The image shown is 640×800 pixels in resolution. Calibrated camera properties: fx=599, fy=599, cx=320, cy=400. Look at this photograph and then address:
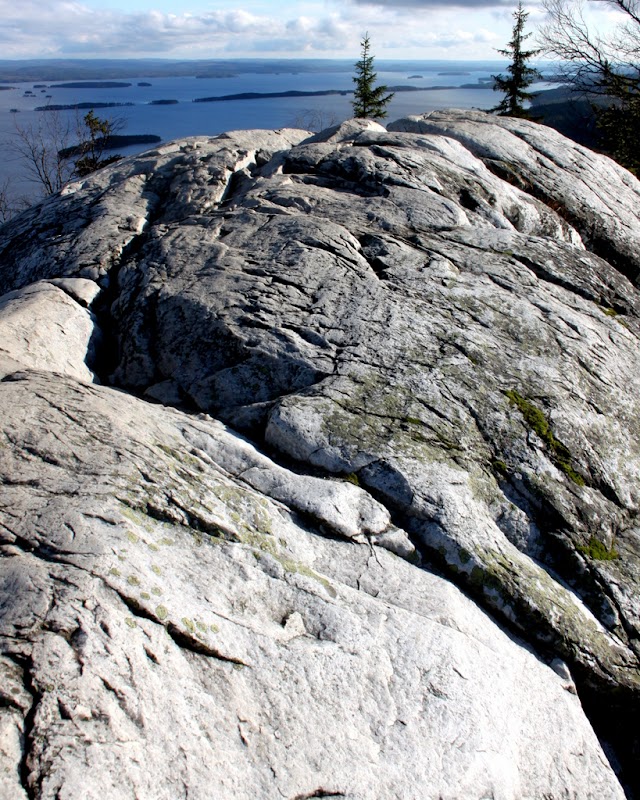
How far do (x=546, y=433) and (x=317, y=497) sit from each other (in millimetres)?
3226

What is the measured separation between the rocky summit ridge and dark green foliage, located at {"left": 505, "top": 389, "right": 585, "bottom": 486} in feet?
0.16

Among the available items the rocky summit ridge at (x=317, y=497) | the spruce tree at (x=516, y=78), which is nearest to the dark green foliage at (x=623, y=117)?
the spruce tree at (x=516, y=78)

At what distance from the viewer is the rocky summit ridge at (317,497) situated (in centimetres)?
409

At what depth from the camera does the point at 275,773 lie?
4062 mm

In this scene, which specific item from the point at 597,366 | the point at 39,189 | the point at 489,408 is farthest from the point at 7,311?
the point at 39,189

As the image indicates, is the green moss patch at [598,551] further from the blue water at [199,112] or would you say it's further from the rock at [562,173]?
the blue water at [199,112]

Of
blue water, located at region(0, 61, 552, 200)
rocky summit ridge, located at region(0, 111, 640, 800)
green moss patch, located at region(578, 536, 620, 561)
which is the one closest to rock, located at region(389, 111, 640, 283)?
rocky summit ridge, located at region(0, 111, 640, 800)

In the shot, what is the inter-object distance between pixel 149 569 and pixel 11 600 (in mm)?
993

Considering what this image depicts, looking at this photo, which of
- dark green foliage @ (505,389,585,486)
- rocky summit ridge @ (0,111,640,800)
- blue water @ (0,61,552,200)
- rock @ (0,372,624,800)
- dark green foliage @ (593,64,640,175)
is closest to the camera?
rock @ (0,372,624,800)

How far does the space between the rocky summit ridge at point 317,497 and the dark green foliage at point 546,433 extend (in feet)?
0.16

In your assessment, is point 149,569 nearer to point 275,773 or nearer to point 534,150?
point 275,773

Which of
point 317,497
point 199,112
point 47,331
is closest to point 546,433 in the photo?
point 317,497

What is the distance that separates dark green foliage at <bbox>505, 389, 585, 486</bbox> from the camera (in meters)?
7.43

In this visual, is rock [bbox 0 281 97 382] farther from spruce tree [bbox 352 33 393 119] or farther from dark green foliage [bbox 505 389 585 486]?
spruce tree [bbox 352 33 393 119]
